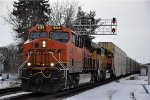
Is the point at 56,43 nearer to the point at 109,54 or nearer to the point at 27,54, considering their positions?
the point at 27,54

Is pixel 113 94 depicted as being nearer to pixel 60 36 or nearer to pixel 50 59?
pixel 50 59

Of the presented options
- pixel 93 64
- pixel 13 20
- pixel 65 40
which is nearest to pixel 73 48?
pixel 65 40

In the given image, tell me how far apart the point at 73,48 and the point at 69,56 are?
3.95ft

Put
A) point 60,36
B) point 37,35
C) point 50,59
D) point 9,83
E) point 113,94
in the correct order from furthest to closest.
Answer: point 9,83 → point 37,35 → point 60,36 → point 113,94 → point 50,59

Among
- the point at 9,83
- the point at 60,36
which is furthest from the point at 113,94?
the point at 9,83

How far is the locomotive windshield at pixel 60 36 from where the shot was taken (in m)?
21.4

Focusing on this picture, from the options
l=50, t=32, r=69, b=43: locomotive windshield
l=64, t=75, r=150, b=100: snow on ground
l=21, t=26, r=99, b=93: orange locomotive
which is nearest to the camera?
l=64, t=75, r=150, b=100: snow on ground

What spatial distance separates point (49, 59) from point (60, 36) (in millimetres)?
1775

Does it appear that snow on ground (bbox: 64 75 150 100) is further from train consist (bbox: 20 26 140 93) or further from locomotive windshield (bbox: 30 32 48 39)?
locomotive windshield (bbox: 30 32 48 39)

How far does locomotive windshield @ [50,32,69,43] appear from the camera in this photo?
70.1 feet

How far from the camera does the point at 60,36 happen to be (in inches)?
846

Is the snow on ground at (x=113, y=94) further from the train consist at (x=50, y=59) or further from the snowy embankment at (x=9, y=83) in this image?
the snowy embankment at (x=9, y=83)

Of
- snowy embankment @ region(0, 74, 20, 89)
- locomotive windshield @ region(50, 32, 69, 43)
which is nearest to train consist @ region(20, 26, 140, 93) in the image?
locomotive windshield @ region(50, 32, 69, 43)

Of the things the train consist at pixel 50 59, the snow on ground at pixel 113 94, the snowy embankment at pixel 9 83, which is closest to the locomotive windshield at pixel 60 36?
the train consist at pixel 50 59
